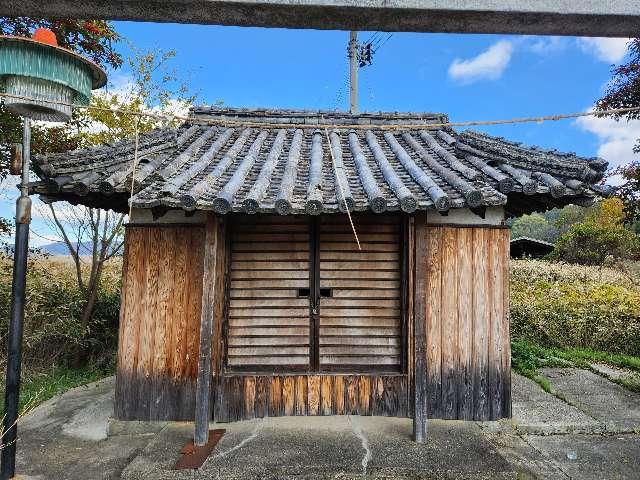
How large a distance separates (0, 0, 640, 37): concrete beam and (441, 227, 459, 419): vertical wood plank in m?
3.44

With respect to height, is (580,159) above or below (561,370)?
above

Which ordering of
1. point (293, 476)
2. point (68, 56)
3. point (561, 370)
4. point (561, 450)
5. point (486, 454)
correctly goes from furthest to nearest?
point (561, 370), point (561, 450), point (486, 454), point (293, 476), point (68, 56)

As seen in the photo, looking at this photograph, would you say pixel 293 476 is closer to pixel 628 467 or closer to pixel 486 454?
pixel 486 454

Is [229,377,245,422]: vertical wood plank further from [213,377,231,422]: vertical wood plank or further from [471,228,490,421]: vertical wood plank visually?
[471,228,490,421]: vertical wood plank

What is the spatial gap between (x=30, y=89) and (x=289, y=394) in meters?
4.25

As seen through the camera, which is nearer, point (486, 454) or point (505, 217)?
point (486, 454)

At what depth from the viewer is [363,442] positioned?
189 inches

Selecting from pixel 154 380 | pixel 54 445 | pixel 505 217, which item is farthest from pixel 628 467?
pixel 54 445

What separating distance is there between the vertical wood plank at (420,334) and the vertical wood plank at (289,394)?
1.54 m

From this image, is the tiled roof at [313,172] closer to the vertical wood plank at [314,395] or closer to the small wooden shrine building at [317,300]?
the small wooden shrine building at [317,300]

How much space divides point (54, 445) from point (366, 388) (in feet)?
12.4

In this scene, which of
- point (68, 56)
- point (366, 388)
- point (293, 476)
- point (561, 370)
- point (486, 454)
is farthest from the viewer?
point (561, 370)

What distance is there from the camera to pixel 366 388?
18.1 feet

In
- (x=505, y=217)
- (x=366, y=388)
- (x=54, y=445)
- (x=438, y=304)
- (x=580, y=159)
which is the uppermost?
(x=580, y=159)
